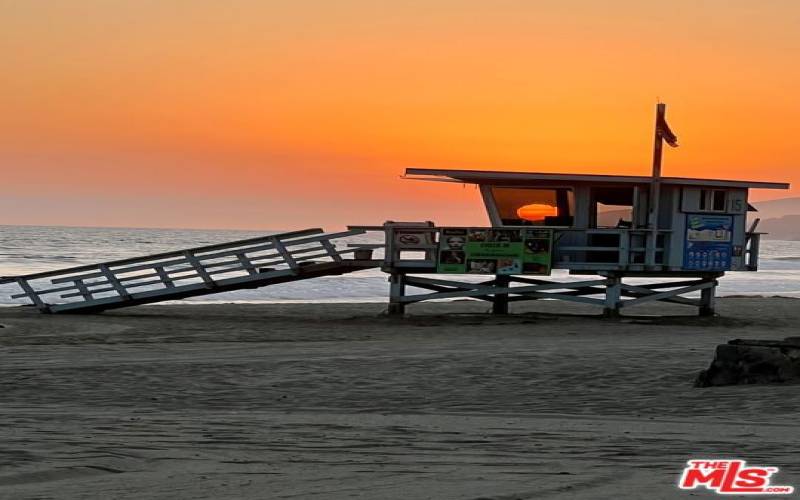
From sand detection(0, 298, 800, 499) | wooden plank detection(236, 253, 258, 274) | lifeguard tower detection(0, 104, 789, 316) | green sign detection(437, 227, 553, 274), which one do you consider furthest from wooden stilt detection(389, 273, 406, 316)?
sand detection(0, 298, 800, 499)

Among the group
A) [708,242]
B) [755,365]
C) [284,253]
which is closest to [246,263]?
[284,253]

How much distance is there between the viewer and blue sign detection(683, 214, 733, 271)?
2558 cm

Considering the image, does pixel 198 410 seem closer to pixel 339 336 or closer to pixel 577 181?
pixel 339 336

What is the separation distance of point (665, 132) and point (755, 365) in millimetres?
13953

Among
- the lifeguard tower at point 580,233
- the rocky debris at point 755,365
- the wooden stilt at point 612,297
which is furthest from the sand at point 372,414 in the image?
the wooden stilt at point 612,297

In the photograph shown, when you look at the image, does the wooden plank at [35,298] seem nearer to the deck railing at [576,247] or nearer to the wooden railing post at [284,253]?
the wooden railing post at [284,253]

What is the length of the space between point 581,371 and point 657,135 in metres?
12.1

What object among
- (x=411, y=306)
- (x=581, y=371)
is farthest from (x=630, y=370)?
(x=411, y=306)

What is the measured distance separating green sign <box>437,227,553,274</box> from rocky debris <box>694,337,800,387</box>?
39.9 feet

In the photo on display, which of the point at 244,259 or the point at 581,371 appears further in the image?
the point at 244,259

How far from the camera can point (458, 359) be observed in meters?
16.0

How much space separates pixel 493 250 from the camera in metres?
25.2

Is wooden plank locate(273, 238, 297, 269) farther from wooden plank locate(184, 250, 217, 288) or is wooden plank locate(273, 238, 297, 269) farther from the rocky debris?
the rocky debris

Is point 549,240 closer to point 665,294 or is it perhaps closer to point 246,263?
point 665,294
